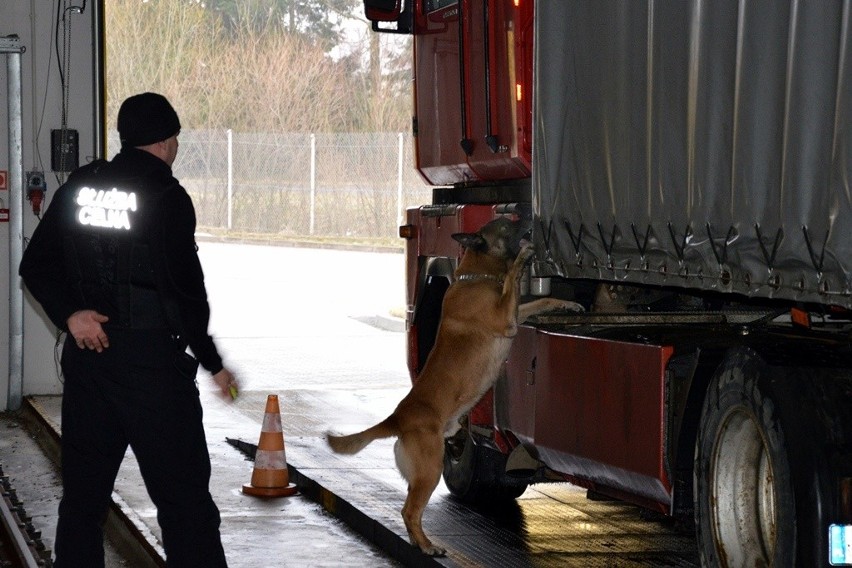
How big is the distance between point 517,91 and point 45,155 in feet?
21.6

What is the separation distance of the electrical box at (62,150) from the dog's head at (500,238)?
238 inches

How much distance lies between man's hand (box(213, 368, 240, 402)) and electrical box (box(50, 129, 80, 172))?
7154mm

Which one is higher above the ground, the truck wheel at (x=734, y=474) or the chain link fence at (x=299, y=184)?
the chain link fence at (x=299, y=184)

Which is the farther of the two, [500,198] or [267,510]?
[267,510]

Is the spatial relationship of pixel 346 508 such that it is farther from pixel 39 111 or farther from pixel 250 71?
pixel 250 71

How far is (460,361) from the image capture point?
6953mm

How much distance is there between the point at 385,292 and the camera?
2552 centimetres

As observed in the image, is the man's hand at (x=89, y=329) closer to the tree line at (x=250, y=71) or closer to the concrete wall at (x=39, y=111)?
the concrete wall at (x=39, y=111)

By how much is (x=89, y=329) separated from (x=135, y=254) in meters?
0.33

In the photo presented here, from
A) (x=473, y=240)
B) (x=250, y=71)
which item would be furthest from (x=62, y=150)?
(x=250, y=71)

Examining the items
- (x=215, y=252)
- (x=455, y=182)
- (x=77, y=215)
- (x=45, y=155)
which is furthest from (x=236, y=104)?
(x=77, y=215)

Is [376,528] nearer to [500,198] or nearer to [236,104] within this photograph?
[500,198]

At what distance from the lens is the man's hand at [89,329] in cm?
517

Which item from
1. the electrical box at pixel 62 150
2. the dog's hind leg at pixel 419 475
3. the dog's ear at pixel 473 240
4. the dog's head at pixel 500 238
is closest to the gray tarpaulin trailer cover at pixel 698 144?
the dog's head at pixel 500 238
